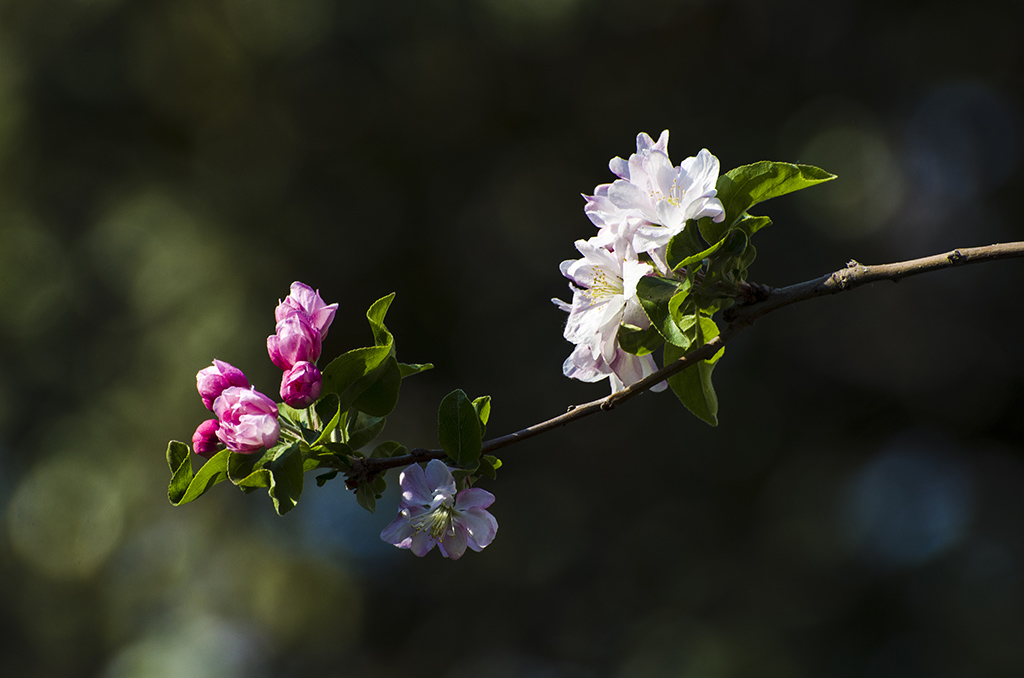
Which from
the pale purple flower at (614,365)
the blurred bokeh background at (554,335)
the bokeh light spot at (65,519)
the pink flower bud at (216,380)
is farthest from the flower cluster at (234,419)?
the bokeh light spot at (65,519)

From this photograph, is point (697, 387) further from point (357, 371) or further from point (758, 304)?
point (357, 371)

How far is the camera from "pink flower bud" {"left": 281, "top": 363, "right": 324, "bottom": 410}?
2.84 ft

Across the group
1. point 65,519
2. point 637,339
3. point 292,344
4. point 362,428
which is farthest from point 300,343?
point 65,519

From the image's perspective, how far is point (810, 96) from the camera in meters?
5.41

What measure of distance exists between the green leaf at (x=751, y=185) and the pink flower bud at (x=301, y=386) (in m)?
0.44

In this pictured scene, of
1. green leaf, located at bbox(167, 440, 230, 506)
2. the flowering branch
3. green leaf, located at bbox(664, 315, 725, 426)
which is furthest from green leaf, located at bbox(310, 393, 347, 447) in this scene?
green leaf, located at bbox(664, 315, 725, 426)

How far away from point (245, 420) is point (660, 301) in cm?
44

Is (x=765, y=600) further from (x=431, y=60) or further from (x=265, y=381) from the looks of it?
(x=431, y=60)

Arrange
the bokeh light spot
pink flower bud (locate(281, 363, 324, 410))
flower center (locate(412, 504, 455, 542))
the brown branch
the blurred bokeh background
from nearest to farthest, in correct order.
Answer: the brown branch, pink flower bud (locate(281, 363, 324, 410)), flower center (locate(412, 504, 455, 542)), the blurred bokeh background, the bokeh light spot

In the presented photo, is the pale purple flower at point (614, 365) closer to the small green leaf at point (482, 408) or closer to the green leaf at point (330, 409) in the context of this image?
the small green leaf at point (482, 408)

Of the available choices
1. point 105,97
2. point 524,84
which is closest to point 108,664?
point 105,97

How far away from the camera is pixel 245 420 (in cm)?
85

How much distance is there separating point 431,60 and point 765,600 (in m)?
4.01

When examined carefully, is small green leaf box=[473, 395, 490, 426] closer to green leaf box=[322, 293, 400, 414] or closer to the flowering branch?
the flowering branch
